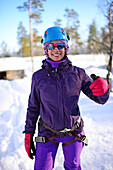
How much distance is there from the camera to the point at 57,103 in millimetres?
1683

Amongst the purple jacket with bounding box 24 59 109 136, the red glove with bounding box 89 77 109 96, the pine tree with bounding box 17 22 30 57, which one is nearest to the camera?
the red glove with bounding box 89 77 109 96

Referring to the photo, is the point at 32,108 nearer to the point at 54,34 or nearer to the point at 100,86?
the point at 100,86

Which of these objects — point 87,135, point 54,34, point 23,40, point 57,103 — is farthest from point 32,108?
point 23,40

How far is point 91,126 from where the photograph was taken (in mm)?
3641

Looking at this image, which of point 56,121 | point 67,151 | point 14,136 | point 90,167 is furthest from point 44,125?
point 14,136

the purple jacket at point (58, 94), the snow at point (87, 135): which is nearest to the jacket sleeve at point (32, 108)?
the purple jacket at point (58, 94)

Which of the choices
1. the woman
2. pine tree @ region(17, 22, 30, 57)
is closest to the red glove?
the woman

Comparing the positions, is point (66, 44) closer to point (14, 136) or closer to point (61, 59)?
point (61, 59)

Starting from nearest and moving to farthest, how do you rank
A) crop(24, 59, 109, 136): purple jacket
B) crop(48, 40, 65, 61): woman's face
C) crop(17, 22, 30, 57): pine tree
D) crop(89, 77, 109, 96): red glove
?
crop(89, 77, 109, 96): red glove
crop(24, 59, 109, 136): purple jacket
crop(48, 40, 65, 61): woman's face
crop(17, 22, 30, 57): pine tree

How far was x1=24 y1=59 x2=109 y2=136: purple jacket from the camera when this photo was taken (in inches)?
66.5

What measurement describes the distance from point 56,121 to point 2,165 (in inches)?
72.1

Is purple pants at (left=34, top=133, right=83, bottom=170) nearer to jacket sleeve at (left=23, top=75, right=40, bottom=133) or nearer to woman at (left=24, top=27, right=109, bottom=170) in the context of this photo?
woman at (left=24, top=27, right=109, bottom=170)

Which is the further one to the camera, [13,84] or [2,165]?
[13,84]

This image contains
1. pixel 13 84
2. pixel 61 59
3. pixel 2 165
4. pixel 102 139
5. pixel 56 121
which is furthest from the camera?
pixel 13 84
